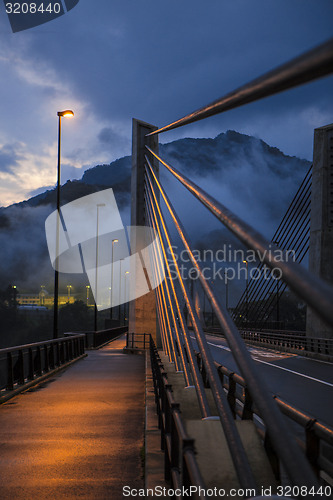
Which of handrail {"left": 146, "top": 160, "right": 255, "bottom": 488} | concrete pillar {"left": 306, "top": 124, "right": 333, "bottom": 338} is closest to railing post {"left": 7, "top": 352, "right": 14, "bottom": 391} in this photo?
handrail {"left": 146, "top": 160, "right": 255, "bottom": 488}

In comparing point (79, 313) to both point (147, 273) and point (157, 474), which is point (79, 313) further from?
point (157, 474)

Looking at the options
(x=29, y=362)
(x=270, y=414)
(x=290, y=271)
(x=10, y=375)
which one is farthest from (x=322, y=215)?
(x=290, y=271)

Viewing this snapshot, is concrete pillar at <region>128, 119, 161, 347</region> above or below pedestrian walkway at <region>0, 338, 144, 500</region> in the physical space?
above

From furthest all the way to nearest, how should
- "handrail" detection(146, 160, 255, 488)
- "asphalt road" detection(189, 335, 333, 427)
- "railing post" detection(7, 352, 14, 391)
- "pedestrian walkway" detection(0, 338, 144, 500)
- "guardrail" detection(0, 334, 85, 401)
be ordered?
"guardrail" detection(0, 334, 85, 401) < "railing post" detection(7, 352, 14, 391) < "asphalt road" detection(189, 335, 333, 427) < "pedestrian walkway" detection(0, 338, 144, 500) < "handrail" detection(146, 160, 255, 488)

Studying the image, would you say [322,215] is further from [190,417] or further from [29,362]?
[190,417]

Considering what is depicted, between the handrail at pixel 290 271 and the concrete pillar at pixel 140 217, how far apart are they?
21.6 meters

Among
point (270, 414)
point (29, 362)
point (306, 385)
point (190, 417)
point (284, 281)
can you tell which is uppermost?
point (284, 281)

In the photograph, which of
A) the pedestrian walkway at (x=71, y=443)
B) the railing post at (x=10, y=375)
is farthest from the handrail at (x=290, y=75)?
the railing post at (x=10, y=375)

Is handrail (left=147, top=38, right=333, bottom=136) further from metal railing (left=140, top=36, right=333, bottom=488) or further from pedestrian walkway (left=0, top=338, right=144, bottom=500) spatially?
pedestrian walkway (left=0, top=338, right=144, bottom=500)

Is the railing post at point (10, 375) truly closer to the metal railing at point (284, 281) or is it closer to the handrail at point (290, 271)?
the metal railing at point (284, 281)

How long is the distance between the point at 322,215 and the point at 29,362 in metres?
21.1

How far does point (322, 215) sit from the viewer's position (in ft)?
97.8

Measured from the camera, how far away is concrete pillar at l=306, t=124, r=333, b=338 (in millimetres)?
29516

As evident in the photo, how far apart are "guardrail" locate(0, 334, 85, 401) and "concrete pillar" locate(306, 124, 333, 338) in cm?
1479
